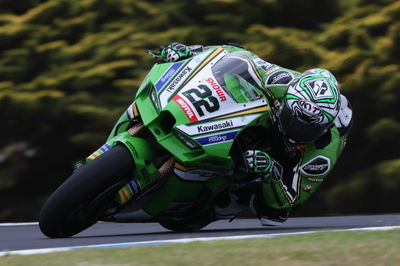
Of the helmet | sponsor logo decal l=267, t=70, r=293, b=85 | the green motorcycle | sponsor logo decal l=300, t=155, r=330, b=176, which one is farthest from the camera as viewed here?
sponsor logo decal l=300, t=155, r=330, b=176

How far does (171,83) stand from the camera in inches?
261

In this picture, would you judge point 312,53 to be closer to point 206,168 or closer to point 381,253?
point 206,168

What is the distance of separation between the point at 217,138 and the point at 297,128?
64 cm

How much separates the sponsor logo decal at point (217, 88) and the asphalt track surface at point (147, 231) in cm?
110

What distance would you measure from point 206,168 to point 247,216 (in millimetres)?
4338

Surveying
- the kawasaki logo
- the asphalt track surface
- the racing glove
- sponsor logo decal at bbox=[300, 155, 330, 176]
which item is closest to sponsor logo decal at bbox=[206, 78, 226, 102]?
the kawasaki logo

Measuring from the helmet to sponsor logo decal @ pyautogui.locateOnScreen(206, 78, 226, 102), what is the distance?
18.4 inches

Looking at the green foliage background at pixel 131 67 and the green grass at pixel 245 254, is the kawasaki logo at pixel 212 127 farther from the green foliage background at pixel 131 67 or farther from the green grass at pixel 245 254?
the green foliage background at pixel 131 67

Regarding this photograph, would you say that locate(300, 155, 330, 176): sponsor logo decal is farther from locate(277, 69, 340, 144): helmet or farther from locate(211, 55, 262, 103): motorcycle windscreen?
locate(211, 55, 262, 103): motorcycle windscreen

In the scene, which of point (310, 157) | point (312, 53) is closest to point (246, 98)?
point (310, 157)

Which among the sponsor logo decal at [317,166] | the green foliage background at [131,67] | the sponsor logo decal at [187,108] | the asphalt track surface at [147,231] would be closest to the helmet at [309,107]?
the sponsor logo decal at [317,166]

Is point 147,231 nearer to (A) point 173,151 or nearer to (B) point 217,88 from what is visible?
(A) point 173,151

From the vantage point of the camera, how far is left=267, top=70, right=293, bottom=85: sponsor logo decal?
6.80 meters

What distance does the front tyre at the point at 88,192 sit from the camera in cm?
610
